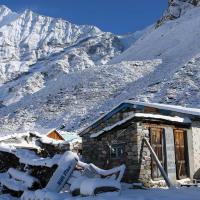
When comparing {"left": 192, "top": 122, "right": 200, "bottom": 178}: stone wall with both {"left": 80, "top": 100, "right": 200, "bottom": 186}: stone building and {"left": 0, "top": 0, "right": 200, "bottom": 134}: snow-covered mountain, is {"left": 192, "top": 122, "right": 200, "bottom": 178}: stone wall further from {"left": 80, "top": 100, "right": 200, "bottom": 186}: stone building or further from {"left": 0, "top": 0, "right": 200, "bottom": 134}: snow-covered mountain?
{"left": 0, "top": 0, "right": 200, "bottom": 134}: snow-covered mountain

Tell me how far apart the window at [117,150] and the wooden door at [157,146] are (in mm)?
1360

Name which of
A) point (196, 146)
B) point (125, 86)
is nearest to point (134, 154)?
point (196, 146)

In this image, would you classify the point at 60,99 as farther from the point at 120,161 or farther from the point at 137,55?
the point at 120,161

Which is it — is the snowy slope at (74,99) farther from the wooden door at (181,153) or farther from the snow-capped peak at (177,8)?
the snow-capped peak at (177,8)

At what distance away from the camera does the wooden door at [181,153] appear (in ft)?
64.9

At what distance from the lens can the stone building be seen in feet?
59.6

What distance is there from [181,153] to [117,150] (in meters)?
3.07

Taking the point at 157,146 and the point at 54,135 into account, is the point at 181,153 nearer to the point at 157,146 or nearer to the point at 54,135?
the point at 157,146

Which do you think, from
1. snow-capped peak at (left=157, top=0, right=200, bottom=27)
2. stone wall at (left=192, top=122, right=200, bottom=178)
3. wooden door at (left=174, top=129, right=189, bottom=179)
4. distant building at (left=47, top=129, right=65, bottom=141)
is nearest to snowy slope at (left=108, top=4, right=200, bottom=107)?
snow-capped peak at (left=157, top=0, right=200, bottom=27)

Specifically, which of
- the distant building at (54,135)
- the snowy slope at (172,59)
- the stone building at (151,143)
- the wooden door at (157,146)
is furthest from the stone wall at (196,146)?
the snowy slope at (172,59)

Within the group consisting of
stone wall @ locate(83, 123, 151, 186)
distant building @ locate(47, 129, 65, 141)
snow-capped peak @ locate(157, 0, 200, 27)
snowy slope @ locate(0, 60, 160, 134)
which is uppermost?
snow-capped peak @ locate(157, 0, 200, 27)

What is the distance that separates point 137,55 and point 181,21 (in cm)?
2382

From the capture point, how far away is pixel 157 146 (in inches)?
747

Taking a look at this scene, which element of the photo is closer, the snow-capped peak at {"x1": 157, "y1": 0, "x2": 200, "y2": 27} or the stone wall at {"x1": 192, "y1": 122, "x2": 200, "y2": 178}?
the stone wall at {"x1": 192, "y1": 122, "x2": 200, "y2": 178}
